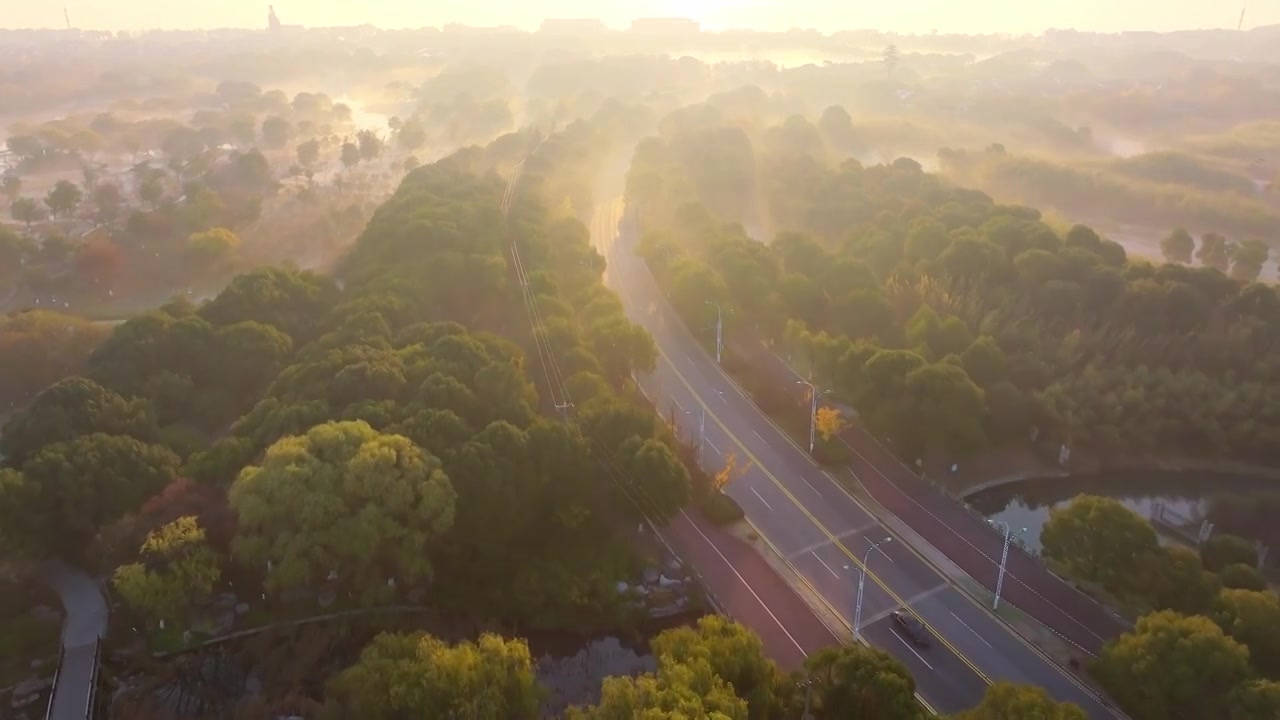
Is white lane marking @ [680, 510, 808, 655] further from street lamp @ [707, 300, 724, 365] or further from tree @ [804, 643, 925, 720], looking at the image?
street lamp @ [707, 300, 724, 365]

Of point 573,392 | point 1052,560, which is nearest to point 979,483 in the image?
point 1052,560

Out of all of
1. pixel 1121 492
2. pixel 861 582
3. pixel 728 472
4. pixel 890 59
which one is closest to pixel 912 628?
pixel 861 582

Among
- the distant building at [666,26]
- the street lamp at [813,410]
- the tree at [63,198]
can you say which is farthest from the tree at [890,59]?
the tree at [63,198]

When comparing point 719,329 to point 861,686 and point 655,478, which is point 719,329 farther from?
point 861,686

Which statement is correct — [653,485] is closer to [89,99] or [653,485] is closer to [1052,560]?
[1052,560]

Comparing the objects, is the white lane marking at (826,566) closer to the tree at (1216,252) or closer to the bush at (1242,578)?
the bush at (1242,578)

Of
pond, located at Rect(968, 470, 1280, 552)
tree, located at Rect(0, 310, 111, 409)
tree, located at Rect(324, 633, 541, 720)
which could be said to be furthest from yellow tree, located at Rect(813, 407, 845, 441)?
tree, located at Rect(0, 310, 111, 409)
